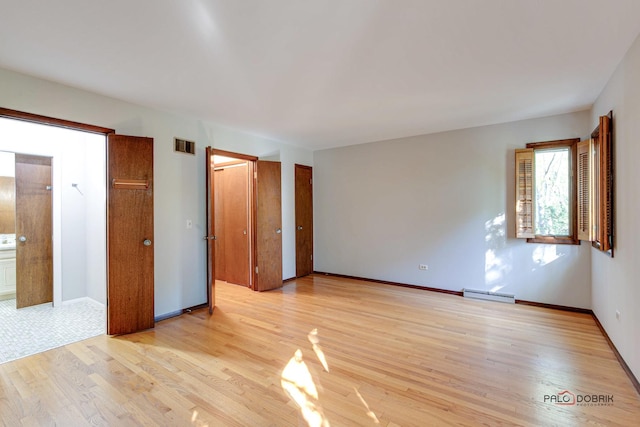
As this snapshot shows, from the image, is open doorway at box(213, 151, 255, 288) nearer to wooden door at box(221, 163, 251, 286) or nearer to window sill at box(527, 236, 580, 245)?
wooden door at box(221, 163, 251, 286)

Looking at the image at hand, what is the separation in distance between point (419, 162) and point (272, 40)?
3609 millimetres

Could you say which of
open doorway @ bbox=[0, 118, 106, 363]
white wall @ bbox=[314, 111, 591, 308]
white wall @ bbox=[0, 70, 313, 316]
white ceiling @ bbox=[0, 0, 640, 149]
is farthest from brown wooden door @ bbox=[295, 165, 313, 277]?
open doorway @ bbox=[0, 118, 106, 363]

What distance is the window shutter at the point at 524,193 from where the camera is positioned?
13.7 feet

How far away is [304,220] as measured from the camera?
6215 mm

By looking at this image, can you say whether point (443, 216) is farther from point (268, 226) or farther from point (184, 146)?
point (184, 146)

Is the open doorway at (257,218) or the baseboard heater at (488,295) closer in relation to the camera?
the baseboard heater at (488,295)

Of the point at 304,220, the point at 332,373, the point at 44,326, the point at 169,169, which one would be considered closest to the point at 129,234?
the point at 169,169

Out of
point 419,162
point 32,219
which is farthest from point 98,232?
point 419,162

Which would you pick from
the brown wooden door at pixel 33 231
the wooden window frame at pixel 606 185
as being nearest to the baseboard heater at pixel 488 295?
the wooden window frame at pixel 606 185

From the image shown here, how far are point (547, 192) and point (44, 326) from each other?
Result: 6637 millimetres

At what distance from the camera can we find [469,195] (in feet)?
15.4

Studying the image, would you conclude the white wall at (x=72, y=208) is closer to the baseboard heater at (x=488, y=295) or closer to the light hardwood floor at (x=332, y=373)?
the light hardwood floor at (x=332, y=373)

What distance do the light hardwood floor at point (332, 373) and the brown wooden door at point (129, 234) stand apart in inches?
10.2

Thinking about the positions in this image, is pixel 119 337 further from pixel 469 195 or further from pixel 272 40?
pixel 469 195
